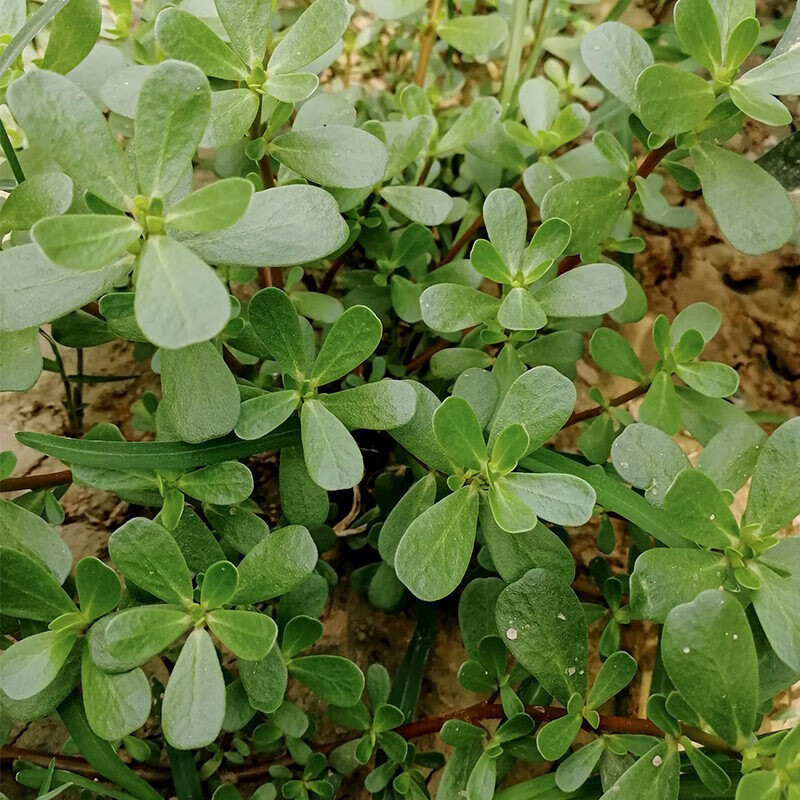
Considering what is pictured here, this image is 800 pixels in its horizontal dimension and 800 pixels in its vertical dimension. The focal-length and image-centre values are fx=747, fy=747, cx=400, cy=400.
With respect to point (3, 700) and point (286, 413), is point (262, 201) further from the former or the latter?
point (3, 700)

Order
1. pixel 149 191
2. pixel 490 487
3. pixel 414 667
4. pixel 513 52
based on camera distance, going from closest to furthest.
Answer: pixel 149 191, pixel 490 487, pixel 414 667, pixel 513 52

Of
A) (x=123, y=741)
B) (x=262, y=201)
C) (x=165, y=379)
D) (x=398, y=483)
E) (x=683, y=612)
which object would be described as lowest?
(x=123, y=741)

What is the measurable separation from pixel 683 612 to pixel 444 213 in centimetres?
55

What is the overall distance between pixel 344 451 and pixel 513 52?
854 millimetres

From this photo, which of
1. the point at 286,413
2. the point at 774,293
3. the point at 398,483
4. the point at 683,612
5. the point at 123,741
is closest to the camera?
the point at 683,612

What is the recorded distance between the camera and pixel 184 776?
0.92m

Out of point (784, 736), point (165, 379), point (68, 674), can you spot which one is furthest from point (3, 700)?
point (784, 736)

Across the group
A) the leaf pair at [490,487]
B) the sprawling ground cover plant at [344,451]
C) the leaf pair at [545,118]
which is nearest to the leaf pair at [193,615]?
the sprawling ground cover plant at [344,451]

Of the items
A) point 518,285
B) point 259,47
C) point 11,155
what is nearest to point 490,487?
point 518,285

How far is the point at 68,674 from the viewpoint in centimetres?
77

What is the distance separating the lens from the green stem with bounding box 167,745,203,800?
3.00ft

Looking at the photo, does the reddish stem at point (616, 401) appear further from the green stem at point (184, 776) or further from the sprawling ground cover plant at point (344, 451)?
the green stem at point (184, 776)

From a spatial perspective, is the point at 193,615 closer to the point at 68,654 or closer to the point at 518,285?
the point at 68,654

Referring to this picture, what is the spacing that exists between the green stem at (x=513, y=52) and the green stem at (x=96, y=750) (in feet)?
3.48
